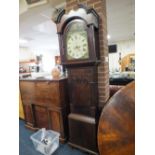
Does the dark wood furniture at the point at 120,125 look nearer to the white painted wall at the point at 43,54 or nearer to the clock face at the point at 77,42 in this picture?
the clock face at the point at 77,42

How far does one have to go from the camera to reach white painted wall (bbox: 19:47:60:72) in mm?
6881

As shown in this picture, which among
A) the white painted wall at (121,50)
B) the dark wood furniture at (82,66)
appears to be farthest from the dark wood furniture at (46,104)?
the white painted wall at (121,50)

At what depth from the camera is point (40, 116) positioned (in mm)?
2510

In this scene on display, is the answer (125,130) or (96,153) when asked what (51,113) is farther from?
(125,130)

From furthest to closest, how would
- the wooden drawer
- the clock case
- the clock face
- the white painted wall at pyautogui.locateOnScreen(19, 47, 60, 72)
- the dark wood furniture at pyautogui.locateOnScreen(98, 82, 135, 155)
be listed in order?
the white painted wall at pyautogui.locateOnScreen(19, 47, 60, 72), the wooden drawer, the clock face, the clock case, the dark wood furniture at pyautogui.locateOnScreen(98, 82, 135, 155)

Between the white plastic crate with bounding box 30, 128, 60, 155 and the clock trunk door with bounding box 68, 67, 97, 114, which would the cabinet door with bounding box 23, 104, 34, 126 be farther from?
the clock trunk door with bounding box 68, 67, 97, 114

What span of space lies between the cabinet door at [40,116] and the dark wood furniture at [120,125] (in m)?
1.71

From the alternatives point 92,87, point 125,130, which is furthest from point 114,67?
point 125,130

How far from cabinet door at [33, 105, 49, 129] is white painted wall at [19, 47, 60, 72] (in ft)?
14.8

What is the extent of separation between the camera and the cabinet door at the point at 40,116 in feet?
7.93

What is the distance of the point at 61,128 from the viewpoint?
7.23 feet

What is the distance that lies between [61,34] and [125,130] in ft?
4.70

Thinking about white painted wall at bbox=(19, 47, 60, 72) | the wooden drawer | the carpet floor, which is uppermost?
white painted wall at bbox=(19, 47, 60, 72)

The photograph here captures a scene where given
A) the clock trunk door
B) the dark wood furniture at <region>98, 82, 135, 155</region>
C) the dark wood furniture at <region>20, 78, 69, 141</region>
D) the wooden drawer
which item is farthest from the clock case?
the wooden drawer
